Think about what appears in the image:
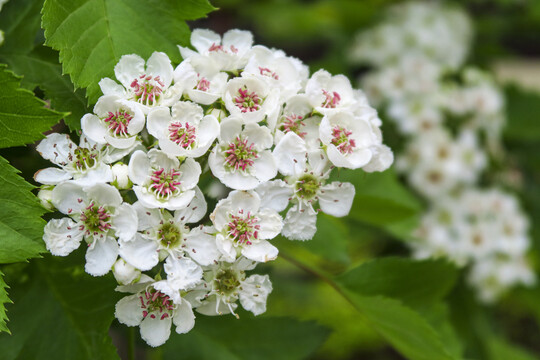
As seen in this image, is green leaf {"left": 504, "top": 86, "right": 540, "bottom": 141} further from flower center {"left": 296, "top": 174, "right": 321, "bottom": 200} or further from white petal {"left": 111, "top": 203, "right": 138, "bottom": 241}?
white petal {"left": 111, "top": 203, "right": 138, "bottom": 241}

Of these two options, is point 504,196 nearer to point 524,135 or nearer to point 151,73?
point 524,135

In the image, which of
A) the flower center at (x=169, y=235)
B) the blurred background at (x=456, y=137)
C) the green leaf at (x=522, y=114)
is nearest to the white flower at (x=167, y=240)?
the flower center at (x=169, y=235)

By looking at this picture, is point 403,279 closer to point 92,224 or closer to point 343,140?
point 343,140

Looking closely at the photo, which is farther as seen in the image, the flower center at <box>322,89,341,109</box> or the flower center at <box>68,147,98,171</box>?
the flower center at <box>322,89,341,109</box>

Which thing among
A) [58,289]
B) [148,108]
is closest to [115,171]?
[148,108]

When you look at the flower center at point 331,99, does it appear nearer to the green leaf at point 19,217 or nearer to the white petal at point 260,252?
the white petal at point 260,252

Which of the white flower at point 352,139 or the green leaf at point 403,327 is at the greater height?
the white flower at point 352,139

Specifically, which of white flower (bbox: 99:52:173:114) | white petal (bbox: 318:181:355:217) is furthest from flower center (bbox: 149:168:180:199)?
white petal (bbox: 318:181:355:217)
